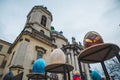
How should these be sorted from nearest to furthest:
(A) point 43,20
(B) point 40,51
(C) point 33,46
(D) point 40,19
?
(C) point 33,46 < (B) point 40,51 < (D) point 40,19 < (A) point 43,20

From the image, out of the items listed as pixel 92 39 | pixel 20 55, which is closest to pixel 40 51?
pixel 20 55

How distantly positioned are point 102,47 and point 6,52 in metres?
22.9

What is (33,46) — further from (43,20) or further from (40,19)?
(43,20)

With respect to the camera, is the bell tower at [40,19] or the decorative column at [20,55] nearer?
the decorative column at [20,55]

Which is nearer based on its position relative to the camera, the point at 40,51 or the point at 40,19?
the point at 40,51

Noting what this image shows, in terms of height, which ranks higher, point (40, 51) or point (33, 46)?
Answer: point (33, 46)

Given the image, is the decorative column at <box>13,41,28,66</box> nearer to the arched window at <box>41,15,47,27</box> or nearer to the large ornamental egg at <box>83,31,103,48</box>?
the arched window at <box>41,15,47,27</box>

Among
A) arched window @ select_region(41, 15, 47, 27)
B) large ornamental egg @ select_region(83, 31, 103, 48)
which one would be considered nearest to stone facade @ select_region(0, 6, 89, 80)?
arched window @ select_region(41, 15, 47, 27)

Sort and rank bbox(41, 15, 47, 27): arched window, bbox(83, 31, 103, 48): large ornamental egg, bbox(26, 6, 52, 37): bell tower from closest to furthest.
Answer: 1. bbox(83, 31, 103, 48): large ornamental egg
2. bbox(26, 6, 52, 37): bell tower
3. bbox(41, 15, 47, 27): arched window

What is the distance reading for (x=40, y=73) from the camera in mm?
7832

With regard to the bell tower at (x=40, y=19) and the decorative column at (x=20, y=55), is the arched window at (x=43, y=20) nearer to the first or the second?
the bell tower at (x=40, y=19)

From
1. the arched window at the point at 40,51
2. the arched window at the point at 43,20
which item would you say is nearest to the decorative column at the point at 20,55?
the arched window at the point at 40,51

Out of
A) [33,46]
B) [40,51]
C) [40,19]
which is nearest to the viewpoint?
[33,46]

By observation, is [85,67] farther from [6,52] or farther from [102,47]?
[102,47]
